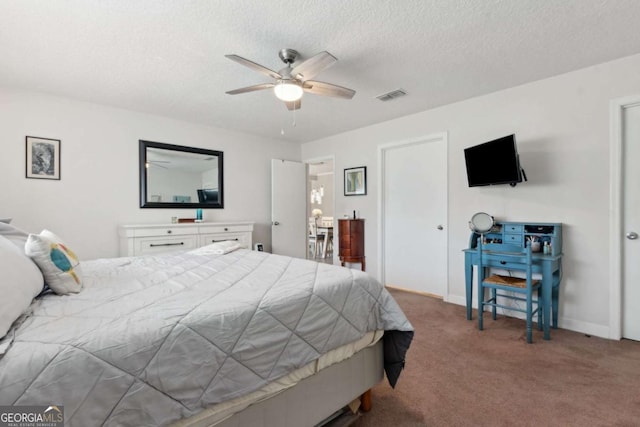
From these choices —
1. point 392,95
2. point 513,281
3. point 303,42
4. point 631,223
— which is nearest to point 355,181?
point 392,95

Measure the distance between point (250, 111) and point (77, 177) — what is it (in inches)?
81.4

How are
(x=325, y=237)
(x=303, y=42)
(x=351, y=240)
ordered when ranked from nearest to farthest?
1. (x=303, y=42)
2. (x=351, y=240)
3. (x=325, y=237)

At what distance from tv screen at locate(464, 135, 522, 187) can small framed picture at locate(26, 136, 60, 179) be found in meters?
4.39

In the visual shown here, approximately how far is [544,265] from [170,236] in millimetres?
3920

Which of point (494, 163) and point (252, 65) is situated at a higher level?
point (252, 65)

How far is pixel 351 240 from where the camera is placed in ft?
14.4

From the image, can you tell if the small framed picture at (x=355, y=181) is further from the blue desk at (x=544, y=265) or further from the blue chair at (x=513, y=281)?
the blue chair at (x=513, y=281)

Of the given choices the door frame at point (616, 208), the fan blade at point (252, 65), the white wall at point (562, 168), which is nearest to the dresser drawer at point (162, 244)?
the fan blade at point (252, 65)

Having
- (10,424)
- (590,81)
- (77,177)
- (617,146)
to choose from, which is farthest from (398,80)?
(77,177)

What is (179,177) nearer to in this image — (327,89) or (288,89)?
(288,89)

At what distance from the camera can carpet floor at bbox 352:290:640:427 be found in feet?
5.25

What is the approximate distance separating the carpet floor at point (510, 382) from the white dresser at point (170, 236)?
2.74 meters

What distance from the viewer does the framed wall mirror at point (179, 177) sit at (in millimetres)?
3754

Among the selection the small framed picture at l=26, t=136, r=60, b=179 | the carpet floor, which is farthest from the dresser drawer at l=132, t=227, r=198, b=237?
the carpet floor
